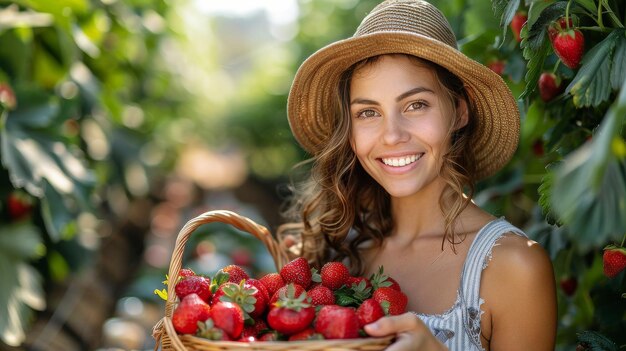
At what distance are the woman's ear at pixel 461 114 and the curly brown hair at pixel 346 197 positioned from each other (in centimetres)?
1

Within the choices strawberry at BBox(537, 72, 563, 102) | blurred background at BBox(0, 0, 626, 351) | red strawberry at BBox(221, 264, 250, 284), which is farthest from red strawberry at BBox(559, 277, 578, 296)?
red strawberry at BBox(221, 264, 250, 284)

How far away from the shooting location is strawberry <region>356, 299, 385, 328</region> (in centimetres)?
177

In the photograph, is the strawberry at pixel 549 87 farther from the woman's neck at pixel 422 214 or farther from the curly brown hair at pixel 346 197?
the woman's neck at pixel 422 214

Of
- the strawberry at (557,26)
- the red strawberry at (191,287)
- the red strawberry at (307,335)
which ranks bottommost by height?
the red strawberry at (307,335)

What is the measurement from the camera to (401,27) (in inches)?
86.7

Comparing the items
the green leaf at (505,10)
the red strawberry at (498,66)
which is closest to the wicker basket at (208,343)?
the green leaf at (505,10)

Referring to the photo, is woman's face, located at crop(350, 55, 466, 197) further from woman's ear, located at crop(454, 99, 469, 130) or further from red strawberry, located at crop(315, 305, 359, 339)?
red strawberry, located at crop(315, 305, 359, 339)

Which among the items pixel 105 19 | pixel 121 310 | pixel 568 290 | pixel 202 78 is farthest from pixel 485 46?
pixel 202 78

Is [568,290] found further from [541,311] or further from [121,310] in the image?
[121,310]

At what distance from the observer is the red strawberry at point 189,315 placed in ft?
5.94

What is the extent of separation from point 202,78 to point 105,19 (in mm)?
2975

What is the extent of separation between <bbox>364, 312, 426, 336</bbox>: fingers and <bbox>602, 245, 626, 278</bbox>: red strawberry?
0.54 metres

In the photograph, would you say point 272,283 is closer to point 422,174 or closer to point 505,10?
point 422,174

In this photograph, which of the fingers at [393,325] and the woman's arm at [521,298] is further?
the woman's arm at [521,298]
